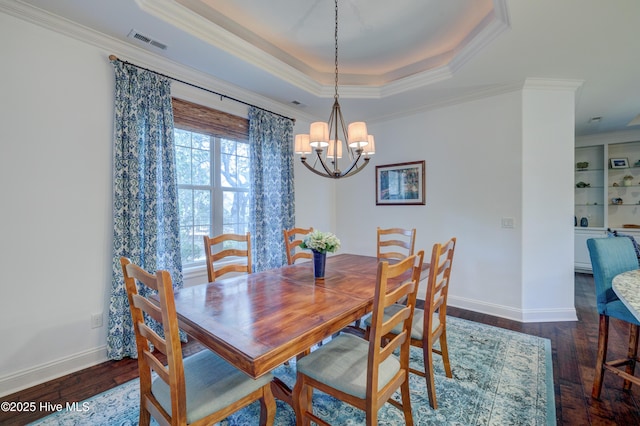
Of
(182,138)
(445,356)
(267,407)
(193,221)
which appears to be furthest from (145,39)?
(445,356)

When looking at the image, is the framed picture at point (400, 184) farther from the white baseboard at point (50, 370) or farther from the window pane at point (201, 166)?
the white baseboard at point (50, 370)

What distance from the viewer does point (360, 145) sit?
2.17m

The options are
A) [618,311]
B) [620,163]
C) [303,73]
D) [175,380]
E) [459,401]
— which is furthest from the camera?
[620,163]

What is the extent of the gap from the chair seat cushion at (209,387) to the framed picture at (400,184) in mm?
3269

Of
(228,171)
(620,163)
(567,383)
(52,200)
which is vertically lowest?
(567,383)

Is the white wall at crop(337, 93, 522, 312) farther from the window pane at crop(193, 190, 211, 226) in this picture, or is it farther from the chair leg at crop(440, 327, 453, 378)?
the window pane at crop(193, 190, 211, 226)

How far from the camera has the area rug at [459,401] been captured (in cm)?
173

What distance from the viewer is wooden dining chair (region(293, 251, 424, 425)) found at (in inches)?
50.1

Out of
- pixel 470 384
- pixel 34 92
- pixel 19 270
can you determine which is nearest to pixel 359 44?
pixel 34 92

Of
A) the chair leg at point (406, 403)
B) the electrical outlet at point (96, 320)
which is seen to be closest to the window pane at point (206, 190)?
the electrical outlet at point (96, 320)

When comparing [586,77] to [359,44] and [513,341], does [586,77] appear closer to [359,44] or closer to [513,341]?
[359,44]

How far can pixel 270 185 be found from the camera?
369cm

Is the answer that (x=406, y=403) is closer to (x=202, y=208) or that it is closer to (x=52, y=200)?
(x=202, y=208)

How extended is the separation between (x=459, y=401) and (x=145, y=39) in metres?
3.68
